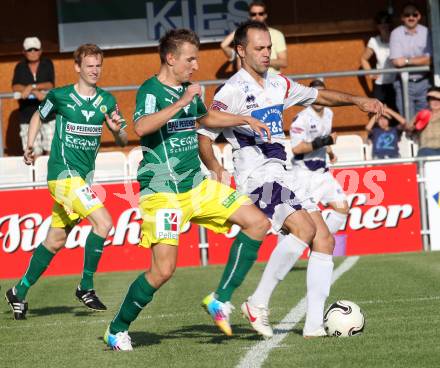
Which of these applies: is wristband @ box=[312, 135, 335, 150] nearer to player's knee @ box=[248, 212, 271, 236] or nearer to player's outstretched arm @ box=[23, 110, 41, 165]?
player's outstretched arm @ box=[23, 110, 41, 165]

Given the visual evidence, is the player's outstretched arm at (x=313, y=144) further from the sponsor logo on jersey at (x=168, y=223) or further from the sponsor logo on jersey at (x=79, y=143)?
the sponsor logo on jersey at (x=168, y=223)

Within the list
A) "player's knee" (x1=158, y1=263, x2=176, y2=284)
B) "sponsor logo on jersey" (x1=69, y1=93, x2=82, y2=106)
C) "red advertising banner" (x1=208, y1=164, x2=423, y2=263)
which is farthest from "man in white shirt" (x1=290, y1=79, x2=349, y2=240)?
"player's knee" (x1=158, y1=263, x2=176, y2=284)

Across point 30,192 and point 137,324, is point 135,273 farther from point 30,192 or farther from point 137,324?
point 137,324

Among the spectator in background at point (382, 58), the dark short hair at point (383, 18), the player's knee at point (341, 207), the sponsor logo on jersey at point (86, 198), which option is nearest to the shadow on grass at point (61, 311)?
the sponsor logo on jersey at point (86, 198)

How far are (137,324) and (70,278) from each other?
5709mm

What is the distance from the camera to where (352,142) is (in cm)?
1778

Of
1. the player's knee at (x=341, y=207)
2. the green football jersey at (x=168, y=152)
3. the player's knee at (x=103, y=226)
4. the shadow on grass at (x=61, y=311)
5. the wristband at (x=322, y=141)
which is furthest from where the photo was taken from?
the player's knee at (x=341, y=207)

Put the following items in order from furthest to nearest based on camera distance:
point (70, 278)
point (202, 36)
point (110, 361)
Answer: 1. point (202, 36)
2. point (70, 278)
3. point (110, 361)

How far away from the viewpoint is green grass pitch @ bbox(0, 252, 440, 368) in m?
7.36

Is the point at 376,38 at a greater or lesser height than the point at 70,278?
greater

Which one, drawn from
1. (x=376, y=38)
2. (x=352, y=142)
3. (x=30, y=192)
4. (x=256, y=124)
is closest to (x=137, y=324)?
(x=256, y=124)

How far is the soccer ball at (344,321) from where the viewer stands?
8172 millimetres

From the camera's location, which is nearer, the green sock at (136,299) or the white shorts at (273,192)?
the green sock at (136,299)

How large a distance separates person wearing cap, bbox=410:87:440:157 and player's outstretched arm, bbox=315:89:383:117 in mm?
8288
